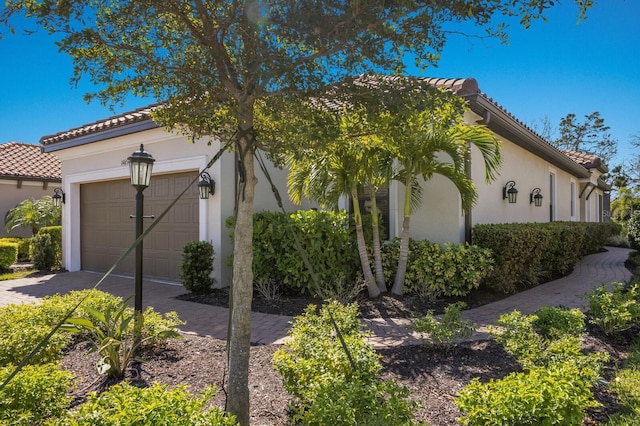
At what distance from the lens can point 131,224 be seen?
→ 9742 millimetres

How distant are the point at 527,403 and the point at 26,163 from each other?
19.9m

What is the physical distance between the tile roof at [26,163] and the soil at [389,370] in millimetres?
14352

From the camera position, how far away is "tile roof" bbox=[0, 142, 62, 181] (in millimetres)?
15234

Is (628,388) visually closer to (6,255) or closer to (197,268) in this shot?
(197,268)

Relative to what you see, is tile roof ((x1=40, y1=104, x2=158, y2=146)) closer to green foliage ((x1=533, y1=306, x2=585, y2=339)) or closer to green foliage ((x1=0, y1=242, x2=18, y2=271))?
green foliage ((x1=0, y1=242, x2=18, y2=271))

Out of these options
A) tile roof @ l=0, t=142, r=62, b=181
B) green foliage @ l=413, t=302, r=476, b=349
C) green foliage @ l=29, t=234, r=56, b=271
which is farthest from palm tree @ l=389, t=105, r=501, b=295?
tile roof @ l=0, t=142, r=62, b=181

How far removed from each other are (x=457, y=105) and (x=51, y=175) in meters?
18.0

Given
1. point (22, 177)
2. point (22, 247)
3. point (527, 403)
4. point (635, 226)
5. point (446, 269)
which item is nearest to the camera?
point (527, 403)

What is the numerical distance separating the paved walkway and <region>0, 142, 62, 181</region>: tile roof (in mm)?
7397

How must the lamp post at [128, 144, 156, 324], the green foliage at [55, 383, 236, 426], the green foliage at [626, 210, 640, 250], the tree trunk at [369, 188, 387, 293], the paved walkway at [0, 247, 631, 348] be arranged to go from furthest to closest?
1. the green foliage at [626, 210, 640, 250]
2. the tree trunk at [369, 188, 387, 293]
3. the paved walkway at [0, 247, 631, 348]
4. the lamp post at [128, 144, 156, 324]
5. the green foliage at [55, 383, 236, 426]

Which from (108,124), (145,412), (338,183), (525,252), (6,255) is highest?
(108,124)

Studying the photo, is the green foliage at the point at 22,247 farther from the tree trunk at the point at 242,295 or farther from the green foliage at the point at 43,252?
the tree trunk at the point at 242,295

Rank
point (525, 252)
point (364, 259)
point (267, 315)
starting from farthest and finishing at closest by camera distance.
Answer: point (525, 252), point (364, 259), point (267, 315)

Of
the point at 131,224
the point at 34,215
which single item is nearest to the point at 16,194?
the point at 34,215
